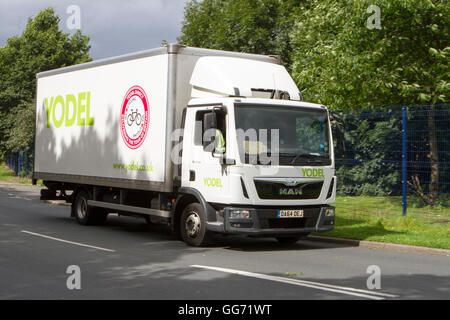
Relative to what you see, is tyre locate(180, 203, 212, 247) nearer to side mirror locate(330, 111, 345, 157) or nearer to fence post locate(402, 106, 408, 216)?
side mirror locate(330, 111, 345, 157)

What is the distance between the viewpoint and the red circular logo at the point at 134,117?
40.4 feet

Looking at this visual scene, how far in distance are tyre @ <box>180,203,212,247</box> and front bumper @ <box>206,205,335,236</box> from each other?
231mm

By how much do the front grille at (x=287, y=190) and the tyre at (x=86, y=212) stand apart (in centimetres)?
574

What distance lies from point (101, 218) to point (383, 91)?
26.6 feet

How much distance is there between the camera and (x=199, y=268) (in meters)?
8.72

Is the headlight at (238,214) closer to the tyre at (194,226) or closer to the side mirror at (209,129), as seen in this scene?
the tyre at (194,226)

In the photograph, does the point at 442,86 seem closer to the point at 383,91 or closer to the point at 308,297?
the point at 383,91

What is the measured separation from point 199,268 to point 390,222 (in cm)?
715

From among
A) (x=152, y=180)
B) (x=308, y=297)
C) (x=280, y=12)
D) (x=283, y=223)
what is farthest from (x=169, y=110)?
(x=280, y=12)

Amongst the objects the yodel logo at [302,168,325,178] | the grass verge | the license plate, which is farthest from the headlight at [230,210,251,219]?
the grass verge

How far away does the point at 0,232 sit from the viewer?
13281mm
